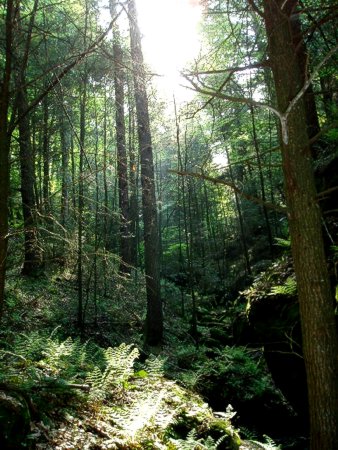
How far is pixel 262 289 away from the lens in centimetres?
698

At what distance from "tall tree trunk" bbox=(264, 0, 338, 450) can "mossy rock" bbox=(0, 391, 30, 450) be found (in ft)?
7.71

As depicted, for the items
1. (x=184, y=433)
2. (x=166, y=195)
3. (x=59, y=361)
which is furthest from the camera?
(x=166, y=195)

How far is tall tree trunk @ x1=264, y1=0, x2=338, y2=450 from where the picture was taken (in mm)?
3121

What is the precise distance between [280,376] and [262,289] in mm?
1524

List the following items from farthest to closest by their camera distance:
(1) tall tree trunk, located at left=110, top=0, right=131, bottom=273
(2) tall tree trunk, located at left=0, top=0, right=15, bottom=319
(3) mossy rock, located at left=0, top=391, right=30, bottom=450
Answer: (1) tall tree trunk, located at left=110, top=0, right=131, bottom=273 → (2) tall tree trunk, located at left=0, top=0, right=15, bottom=319 → (3) mossy rock, located at left=0, top=391, right=30, bottom=450

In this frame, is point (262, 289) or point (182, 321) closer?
point (262, 289)

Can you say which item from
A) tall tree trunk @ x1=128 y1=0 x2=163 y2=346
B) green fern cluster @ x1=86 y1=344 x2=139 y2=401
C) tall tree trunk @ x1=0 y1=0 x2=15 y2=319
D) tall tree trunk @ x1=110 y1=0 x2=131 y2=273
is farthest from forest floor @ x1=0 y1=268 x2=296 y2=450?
tall tree trunk @ x1=110 y1=0 x2=131 y2=273

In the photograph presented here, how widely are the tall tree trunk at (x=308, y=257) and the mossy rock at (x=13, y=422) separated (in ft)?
7.71

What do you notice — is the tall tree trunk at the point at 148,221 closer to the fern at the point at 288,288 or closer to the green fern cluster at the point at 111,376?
the fern at the point at 288,288

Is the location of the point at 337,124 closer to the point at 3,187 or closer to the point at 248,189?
the point at 3,187

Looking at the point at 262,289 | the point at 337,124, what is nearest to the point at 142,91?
the point at 262,289

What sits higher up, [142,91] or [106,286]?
[142,91]

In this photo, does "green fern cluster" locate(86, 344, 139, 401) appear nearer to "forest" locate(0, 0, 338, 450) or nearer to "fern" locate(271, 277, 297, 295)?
"forest" locate(0, 0, 338, 450)

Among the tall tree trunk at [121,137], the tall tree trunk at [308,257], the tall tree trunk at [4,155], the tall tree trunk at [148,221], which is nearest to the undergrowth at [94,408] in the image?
the tall tree trunk at [4,155]
